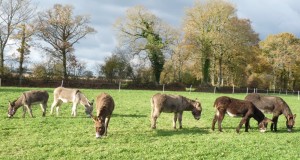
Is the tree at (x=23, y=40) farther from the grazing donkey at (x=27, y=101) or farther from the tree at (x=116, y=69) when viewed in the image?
the grazing donkey at (x=27, y=101)

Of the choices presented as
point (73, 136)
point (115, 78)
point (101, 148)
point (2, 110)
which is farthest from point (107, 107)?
point (115, 78)

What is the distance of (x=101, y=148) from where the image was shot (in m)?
10.5

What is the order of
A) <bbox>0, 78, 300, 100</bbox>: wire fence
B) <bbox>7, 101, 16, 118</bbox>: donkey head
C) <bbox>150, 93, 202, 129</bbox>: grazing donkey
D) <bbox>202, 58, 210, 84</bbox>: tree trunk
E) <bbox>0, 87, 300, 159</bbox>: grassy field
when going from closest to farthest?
<bbox>0, 87, 300, 159</bbox>: grassy field < <bbox>150, 93, 202, 129</bbox>: grazing donkey < <bbox>7, 101, 16, 118</bbox>: donkey head < <bbox>0, 78, 300, 100</bbox>: wire fence < <bbox>202, 58, 210, 84</bbox>: tree trunk

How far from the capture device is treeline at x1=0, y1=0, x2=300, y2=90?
55.4 m

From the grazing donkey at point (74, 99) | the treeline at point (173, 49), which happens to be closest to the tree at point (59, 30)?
the treeline at point (173, 49)

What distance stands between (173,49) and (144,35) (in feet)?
19.9

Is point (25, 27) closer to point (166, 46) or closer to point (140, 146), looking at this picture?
point (166, 46)

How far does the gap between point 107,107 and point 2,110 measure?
8.40m

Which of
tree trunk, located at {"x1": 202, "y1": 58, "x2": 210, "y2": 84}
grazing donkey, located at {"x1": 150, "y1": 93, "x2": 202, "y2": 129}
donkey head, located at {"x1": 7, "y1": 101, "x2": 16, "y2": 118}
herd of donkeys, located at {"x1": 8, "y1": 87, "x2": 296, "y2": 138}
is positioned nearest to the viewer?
herd of donkeys, located at {"x1": 8, "y1": 87, "x2": 296, "y2": 138}

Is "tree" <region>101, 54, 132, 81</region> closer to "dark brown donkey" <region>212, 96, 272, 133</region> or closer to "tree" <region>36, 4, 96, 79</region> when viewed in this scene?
"tree" <region>36, 4, 96, 79</region>

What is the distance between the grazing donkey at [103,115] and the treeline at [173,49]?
3962cm

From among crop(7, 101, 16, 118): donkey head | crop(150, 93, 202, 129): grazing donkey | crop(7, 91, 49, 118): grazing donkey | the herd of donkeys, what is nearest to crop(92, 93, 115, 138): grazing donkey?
the herd of donkeys

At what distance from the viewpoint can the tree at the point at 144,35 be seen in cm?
6238

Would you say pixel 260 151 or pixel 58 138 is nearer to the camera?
pixel 260 151
